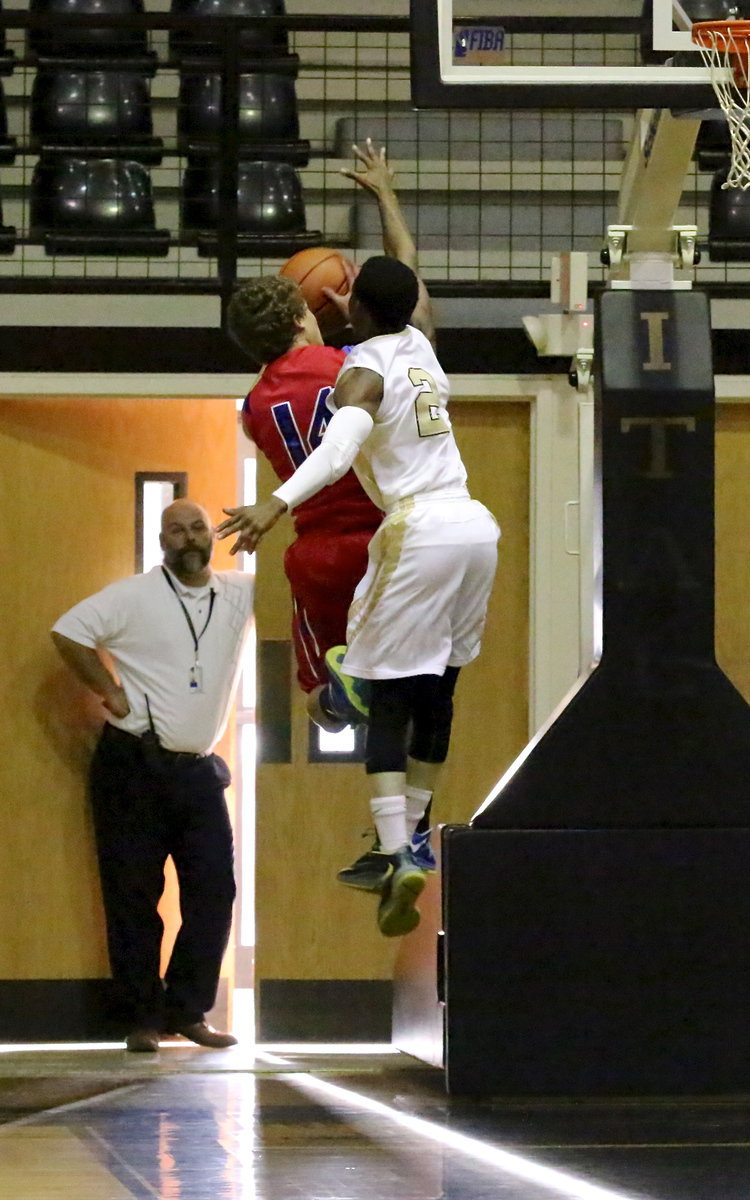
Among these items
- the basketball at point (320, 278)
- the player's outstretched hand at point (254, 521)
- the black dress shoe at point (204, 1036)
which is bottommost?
the black dress shoe at point (204, 1036)

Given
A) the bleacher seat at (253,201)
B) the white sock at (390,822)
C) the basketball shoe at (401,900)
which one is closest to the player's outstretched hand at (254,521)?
the white sock at (390,822)

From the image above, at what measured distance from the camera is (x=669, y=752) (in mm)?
3812

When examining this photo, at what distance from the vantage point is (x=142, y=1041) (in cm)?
612

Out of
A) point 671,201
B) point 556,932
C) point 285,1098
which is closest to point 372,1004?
point 285,1098

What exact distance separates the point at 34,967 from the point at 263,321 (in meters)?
3.30

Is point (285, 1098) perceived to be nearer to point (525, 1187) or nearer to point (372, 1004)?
point (525, 1187)

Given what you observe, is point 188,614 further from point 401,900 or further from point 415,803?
point 401,900

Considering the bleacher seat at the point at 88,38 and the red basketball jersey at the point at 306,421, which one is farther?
the bleacher seat at the point at 88,38

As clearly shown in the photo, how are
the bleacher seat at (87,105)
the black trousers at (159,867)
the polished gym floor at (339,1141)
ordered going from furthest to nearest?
the bleacher seat at (87,105)
the black trousers at (159,867)
the polished gym floor at (339,1141)

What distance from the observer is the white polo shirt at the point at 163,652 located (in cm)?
646

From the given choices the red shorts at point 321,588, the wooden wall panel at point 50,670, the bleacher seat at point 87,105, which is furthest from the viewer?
the bleacher seat at point 87,105

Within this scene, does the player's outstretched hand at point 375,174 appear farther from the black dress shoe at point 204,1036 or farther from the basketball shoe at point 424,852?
the black dress shoe at point 204,1036

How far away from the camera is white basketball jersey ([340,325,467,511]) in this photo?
409cm

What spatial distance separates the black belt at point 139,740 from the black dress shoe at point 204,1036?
0.99 meters
